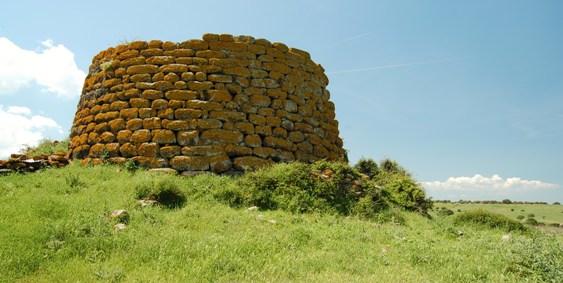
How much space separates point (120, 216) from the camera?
20.7 feet

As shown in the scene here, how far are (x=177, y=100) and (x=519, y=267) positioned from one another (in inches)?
279

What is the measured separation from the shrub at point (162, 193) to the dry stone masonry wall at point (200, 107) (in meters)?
1.50

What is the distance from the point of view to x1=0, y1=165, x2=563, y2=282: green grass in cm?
472

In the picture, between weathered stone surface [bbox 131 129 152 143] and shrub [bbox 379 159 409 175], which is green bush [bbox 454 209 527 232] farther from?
weathered stone surface [bbox 131 129 152 143]

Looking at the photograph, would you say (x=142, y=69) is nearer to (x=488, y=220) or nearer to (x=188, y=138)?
(x=188, y=138)

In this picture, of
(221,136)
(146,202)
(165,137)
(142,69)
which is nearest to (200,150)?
(221,136)

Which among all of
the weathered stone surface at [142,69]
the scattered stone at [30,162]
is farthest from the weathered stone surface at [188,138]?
the scattered stone at [30,162]

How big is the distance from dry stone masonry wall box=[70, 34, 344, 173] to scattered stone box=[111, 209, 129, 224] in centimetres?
290

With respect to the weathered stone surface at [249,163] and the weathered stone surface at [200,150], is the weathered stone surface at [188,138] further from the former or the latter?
the weathered stone surface at [249,163]

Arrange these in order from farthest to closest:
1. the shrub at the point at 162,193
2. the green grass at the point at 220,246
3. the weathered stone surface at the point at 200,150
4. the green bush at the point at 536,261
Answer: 1. the weathered stone surface at the point at 200,150
2. the shrub at the point at 162,193
3. the green bush at the point at 536,261
4. the green grass at the point at 220,246

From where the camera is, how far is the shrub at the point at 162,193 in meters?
7.63

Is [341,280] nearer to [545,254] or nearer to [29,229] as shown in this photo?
[545,254]

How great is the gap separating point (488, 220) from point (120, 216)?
8350 mm

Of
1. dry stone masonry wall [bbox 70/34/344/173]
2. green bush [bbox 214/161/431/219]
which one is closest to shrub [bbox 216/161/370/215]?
green bush [bbox 214/161/431/219]
